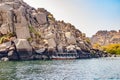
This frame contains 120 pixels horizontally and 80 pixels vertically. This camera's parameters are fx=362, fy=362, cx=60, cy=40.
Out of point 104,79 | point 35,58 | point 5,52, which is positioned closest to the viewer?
point 104,79

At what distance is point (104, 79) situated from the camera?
76.3 metres

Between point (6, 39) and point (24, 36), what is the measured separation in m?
12.5

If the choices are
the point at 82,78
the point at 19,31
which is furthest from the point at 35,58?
the point at 82,78

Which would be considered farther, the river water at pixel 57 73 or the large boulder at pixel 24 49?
the large boulder at pixel 24 49

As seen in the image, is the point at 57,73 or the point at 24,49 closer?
the point at 57,73

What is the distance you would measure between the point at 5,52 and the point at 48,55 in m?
27.6

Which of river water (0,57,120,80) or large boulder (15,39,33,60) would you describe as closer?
river water (0,57,120,80)

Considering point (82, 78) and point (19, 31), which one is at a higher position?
point (19, 31)

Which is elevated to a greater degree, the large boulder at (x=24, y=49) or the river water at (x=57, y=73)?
the large boulder at (x=24, y=49)

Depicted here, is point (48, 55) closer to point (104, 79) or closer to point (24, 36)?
point (24, 36)

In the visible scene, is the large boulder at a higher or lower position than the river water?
higher

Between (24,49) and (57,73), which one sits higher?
(24,49)

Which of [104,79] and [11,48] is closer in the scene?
[104,79]

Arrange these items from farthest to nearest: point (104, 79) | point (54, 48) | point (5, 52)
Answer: point (54, 48), point (5, 52), point (104, 79)
